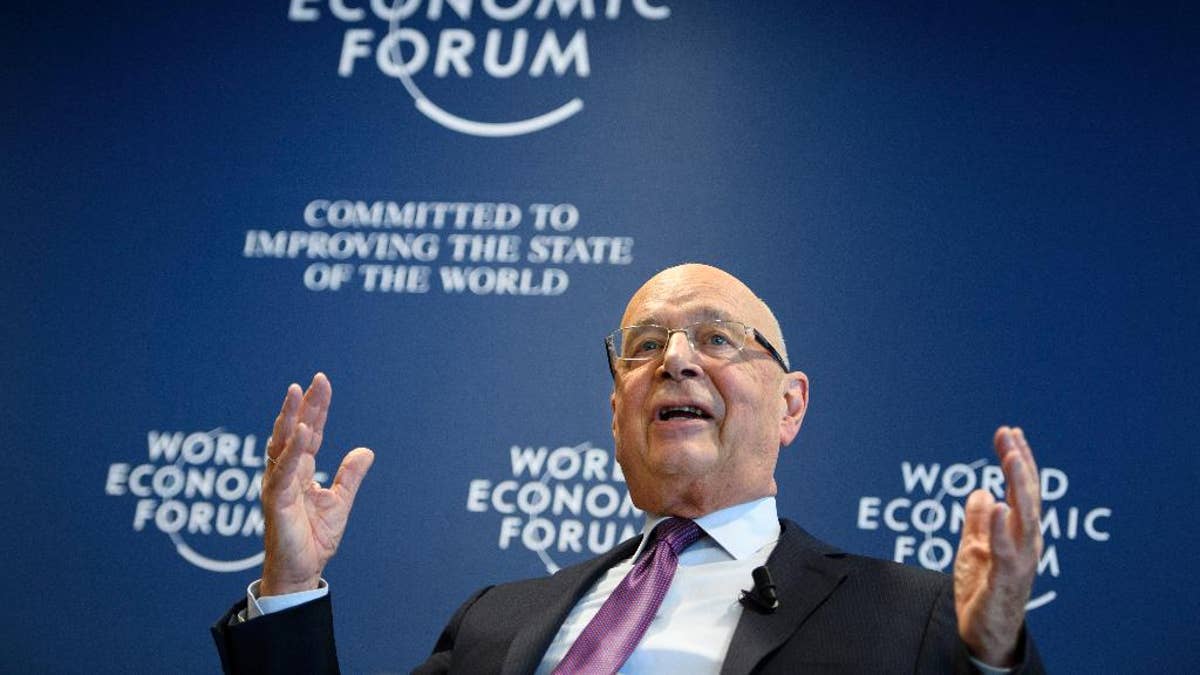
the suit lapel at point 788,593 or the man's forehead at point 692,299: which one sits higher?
the man's forehead at point 692,299

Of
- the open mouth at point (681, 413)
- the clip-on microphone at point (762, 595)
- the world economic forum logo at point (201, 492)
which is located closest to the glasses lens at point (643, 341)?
the open mouth at point (681, 413)

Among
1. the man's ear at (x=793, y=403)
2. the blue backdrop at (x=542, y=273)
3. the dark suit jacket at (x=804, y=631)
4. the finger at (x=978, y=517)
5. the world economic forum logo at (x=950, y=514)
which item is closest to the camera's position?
the finger at (x=978, y=517)

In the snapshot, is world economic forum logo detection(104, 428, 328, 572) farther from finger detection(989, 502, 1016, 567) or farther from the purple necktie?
finger detection(989, 502, 1016, 567)

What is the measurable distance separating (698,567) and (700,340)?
0.42m

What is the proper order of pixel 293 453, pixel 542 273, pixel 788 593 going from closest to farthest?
pixel 293 453 → pixel 788 593 → pixel 542 273

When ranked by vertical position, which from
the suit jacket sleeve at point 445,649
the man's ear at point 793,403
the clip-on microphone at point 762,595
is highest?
the man's ear at point 793,403

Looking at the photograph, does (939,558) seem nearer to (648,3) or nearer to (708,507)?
(708,507)

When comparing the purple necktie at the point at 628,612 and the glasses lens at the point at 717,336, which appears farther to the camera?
the glasses lens at the point at 717,336

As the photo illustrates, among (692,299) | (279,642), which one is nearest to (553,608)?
(279,642)

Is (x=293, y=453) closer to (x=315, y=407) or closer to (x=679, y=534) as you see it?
(x=315, y=407)

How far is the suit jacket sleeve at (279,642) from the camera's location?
1.97 metres

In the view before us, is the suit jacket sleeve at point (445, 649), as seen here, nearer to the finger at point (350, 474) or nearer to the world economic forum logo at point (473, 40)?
the finger at point (350, 474)

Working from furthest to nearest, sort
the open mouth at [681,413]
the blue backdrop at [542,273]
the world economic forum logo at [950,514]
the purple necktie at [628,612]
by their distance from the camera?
the blue backdrop at [542,273], the world economic forum logo at [950,514], the open mouth at [681,413], the purple necktie at [628,612]

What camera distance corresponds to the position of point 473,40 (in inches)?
138
